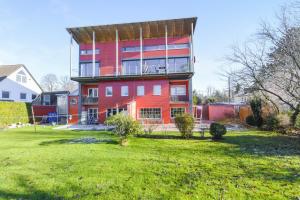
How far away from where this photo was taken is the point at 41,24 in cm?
1733

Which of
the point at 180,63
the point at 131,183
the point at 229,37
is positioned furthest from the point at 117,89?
the point at 131,183

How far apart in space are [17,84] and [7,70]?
108 inches

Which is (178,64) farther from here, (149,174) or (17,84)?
(17,84)

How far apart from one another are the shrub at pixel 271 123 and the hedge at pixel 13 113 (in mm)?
26574

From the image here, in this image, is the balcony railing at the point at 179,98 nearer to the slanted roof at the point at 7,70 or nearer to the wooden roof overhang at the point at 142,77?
the wooden roof overhang at the point at 142,77

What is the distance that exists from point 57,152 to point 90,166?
9.52 feet

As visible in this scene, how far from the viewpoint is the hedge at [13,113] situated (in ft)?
76.9

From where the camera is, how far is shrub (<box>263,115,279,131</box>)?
1675cm

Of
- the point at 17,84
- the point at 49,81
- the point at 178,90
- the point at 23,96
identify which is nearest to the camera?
the point at 178,90

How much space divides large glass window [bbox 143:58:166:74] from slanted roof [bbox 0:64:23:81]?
74.1 feet

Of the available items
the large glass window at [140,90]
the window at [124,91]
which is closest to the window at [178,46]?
the large glass window at [140,90]

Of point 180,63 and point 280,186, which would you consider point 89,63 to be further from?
point 280,186

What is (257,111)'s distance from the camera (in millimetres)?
19938

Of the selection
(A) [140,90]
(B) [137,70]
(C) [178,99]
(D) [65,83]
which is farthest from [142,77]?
(D) [65,83]
